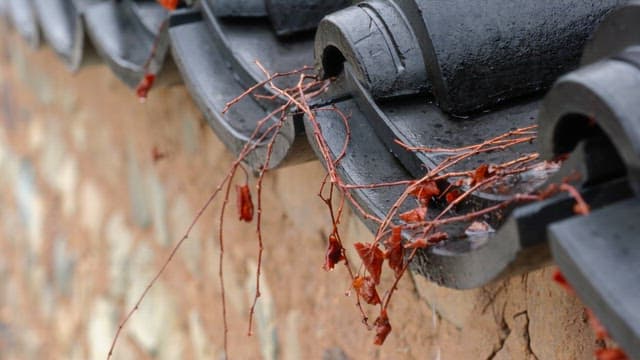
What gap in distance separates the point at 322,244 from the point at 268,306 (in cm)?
38

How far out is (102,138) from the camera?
3211mm

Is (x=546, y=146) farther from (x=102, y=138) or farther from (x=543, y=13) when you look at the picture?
(x=102, y=138)

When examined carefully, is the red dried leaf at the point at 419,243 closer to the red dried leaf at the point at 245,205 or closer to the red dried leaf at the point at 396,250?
the red dried leaf at the point at 396,250

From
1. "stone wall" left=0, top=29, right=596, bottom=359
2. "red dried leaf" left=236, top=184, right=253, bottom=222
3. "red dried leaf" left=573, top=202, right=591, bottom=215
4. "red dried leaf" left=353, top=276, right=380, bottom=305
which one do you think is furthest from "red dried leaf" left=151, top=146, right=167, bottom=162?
"red dried leaf" left=573, top=202, right=591, bottom=215

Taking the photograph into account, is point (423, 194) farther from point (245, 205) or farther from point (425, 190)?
point (245, 205)

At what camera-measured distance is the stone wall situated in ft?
4.76

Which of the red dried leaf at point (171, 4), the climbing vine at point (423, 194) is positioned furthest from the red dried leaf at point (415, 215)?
the red dried leaf at point (171, 4)

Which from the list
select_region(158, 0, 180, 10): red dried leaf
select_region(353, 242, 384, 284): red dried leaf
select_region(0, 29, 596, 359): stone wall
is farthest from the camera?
select_region(158, 0, 180, 10): red dried leaf

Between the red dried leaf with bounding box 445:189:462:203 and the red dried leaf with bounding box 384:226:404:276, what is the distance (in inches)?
3.1

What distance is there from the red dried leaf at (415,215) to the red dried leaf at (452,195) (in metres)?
0.03

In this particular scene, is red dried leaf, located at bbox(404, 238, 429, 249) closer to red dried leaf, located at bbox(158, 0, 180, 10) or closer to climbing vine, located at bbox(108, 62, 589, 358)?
climbing vine, located at bbox(108, 62, 589, 358)

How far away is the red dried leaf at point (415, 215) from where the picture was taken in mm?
1084

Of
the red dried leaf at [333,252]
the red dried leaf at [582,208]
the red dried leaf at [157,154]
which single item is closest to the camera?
the red dried leaf at [582,208]

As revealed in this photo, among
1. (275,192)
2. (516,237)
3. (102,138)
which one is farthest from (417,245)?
(102,138)
